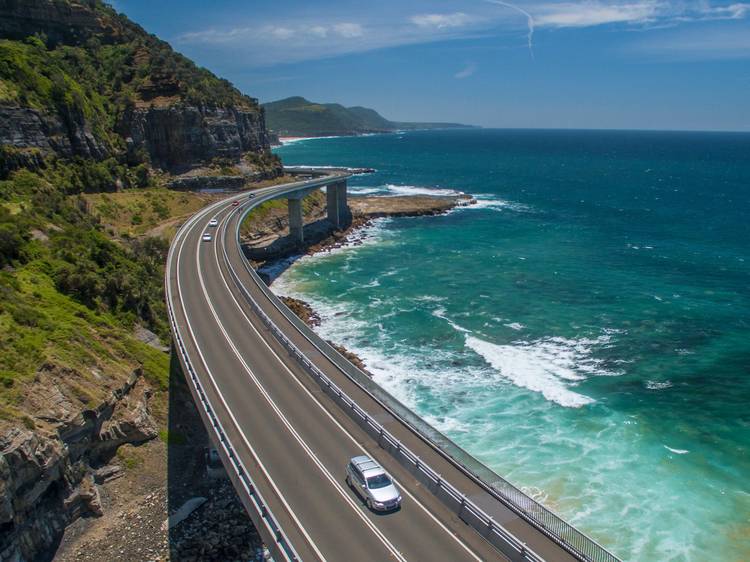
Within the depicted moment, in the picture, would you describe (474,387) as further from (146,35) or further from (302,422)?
(146,35)

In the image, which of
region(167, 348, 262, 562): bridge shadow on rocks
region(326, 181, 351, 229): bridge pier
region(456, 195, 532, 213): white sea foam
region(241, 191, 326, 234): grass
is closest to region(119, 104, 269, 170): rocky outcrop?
region(241, 191, 326, 234): grass

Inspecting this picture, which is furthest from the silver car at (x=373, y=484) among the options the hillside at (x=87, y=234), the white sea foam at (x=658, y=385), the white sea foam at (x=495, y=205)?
the white sea foam at (x=495, y=205)

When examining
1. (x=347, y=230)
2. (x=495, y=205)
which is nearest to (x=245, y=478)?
(x=347, y=230)

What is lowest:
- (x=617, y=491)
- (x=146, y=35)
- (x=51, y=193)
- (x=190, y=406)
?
(x=617, y=491)

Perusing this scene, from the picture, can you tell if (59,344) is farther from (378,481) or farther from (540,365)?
(540,365)

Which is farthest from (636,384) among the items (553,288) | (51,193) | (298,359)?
(51,193)
